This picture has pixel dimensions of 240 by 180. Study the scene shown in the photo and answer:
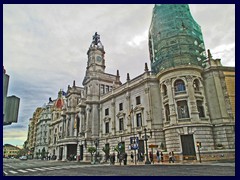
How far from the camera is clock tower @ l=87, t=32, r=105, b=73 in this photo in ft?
155

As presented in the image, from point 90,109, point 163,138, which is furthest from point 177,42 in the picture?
point 90,109

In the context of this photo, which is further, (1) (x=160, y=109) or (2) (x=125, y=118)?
Answer: (2) (x=125, y=118)

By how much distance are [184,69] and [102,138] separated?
20522 mm

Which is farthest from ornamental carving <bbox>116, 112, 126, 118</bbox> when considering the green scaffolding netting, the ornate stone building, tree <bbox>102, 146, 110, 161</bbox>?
the green scaffolding netting

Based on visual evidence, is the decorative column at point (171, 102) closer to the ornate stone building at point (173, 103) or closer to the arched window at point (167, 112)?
the ornate stone building at point (173, 103)

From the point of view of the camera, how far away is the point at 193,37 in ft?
105

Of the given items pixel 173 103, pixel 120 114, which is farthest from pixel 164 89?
pixel 120 114

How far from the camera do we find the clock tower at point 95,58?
47344 mm

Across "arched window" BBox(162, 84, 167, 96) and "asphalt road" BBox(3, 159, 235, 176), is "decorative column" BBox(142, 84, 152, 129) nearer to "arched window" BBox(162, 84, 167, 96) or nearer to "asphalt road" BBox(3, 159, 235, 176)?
"arched window" BBox(162, 84, 167, 96)

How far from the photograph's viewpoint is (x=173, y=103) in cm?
2748

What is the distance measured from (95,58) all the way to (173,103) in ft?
87.3

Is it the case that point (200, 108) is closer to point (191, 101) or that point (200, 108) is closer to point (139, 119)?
point (191, 101)

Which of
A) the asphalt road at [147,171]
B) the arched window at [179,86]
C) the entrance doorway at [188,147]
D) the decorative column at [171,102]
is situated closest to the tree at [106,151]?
the decorative column at [171,102]

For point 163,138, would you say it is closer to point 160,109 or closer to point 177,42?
point 160,109
